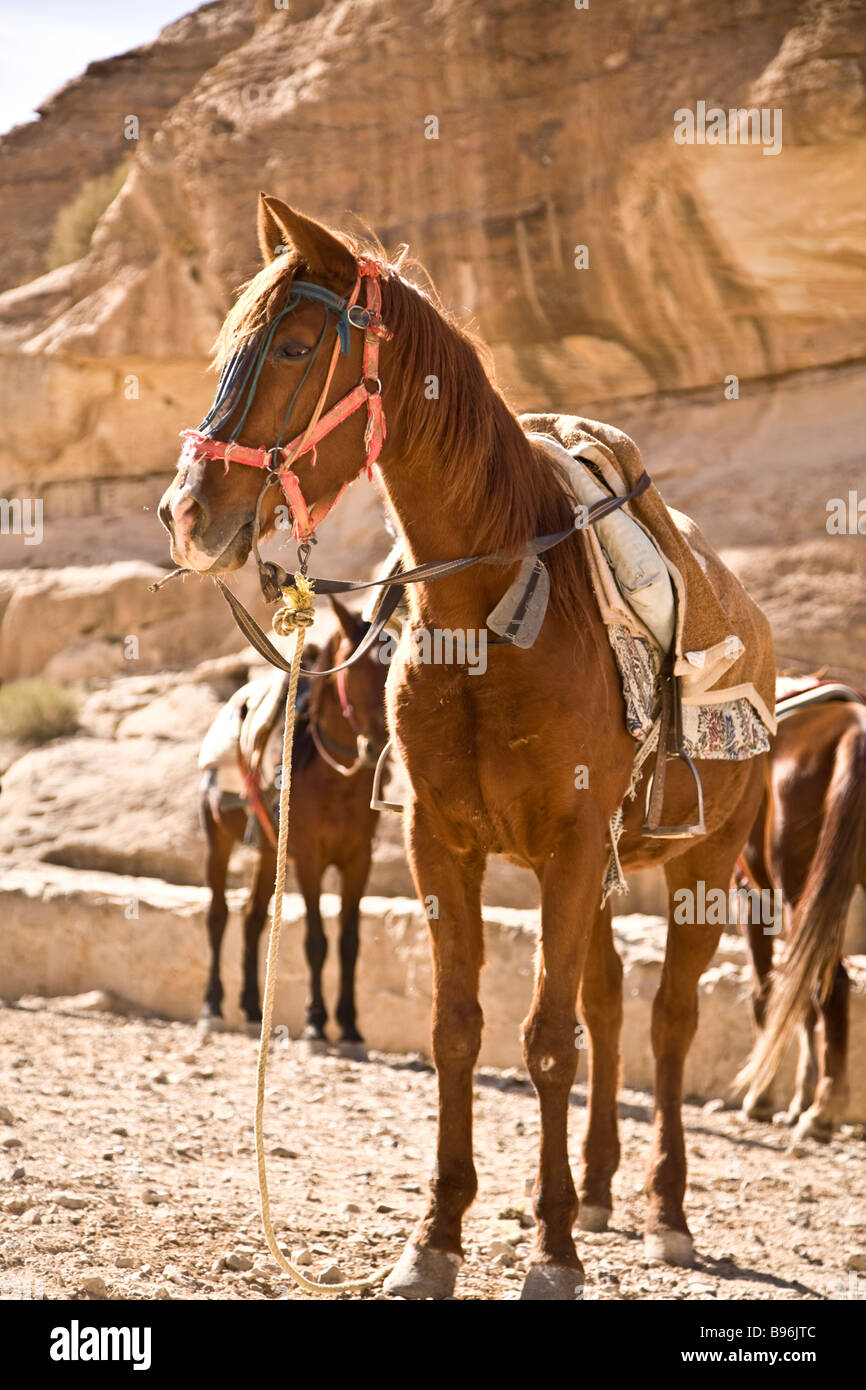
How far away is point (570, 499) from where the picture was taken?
4148mm

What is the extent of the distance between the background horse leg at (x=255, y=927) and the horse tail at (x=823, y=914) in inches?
162

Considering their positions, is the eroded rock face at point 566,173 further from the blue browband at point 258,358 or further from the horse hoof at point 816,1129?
the blue browband at point 258,358

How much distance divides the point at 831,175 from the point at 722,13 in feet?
6.05

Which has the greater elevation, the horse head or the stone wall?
the horse head

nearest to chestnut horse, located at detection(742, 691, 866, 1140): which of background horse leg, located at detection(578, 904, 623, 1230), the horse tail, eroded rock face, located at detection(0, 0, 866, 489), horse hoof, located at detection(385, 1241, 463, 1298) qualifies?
the horse tail

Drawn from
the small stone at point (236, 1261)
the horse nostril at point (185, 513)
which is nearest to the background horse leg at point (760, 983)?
the small stone at point (236, 1261)

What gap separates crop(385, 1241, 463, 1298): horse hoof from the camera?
→ 145 inches

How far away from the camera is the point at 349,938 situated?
891 cm

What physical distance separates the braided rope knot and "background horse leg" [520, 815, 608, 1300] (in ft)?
3.13

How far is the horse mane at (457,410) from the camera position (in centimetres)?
347

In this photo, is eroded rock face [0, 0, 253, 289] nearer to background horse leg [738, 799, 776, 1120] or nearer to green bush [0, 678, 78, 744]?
green bush [0, 678, 78, 744]

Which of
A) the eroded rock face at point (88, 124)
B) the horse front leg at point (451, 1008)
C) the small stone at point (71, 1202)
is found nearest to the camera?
the horse front leg at point (451, 1008)
